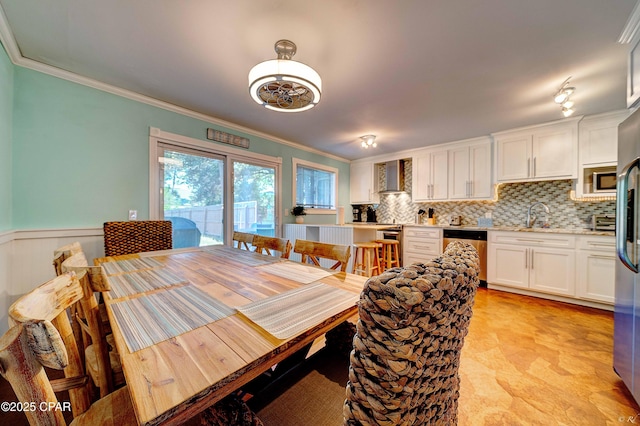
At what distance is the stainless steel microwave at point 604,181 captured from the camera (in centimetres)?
277

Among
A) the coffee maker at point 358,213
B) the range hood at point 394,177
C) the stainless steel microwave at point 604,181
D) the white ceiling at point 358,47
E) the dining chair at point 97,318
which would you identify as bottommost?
the dining chair at point 97,318

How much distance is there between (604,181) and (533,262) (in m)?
1.26

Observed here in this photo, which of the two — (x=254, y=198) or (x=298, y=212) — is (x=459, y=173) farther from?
(x=254, y=198)

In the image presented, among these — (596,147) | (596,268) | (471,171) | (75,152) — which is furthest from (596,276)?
(75,152)

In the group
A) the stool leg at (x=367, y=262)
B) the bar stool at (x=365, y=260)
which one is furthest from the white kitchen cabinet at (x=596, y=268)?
the stool leg at (x=367, y=262)

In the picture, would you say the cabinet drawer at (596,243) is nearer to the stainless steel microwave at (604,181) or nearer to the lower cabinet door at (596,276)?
the lower cabinet door at (596,276)

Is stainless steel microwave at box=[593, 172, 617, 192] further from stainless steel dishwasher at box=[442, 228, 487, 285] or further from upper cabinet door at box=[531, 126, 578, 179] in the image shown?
stainless steel dishwasher at box=[442, 228, 487, 285]

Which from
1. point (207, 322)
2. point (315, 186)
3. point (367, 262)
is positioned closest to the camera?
point (207, 322)

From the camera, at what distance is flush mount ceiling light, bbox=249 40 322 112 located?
149 cm

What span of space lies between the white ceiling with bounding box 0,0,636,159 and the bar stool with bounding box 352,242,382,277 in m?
1.77

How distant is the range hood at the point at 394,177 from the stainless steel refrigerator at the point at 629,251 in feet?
10.5

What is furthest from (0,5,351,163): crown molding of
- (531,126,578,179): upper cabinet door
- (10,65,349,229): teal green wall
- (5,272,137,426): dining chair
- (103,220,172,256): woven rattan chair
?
(531,126,578,179): upper cabinet door

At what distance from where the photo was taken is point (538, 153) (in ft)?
10.5

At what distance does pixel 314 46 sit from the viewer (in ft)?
5.62
